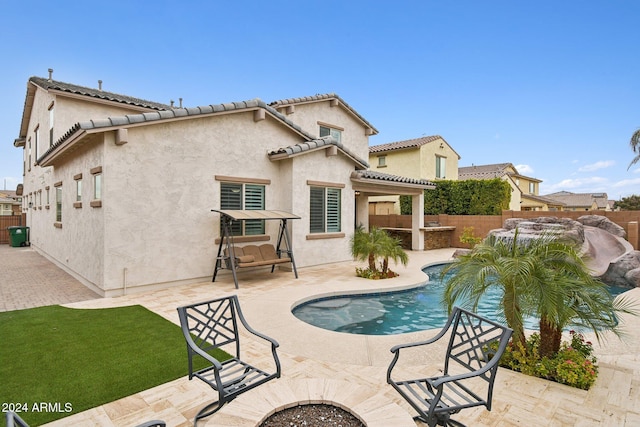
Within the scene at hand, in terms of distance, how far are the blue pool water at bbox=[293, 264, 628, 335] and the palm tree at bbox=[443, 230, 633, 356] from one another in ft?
6.61

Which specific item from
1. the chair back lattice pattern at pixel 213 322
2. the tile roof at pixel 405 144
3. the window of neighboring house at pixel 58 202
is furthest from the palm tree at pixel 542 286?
the tile roof at pixel 405 144

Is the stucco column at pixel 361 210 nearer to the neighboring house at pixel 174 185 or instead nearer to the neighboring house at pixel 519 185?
the neighboring house at pixel 174 185

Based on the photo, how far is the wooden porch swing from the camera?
959cm

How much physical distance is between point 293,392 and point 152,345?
3.38 meters

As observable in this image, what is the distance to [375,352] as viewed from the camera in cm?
514

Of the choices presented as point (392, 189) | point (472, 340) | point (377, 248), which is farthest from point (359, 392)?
point (392, 189)

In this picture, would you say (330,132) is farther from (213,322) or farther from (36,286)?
(213,322)

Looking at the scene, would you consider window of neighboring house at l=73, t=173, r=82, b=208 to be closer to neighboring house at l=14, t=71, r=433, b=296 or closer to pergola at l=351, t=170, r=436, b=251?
neighboring house at l=14, t=71, r=433, b=296

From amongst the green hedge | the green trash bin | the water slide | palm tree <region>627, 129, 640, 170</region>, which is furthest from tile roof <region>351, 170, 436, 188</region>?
palm tree <region>627, 129, 640, 170</region>

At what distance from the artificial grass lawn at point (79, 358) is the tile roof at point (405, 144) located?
23.5 metres

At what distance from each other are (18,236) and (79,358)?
2159 centimetres

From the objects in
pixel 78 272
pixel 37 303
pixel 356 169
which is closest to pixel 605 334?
pixel 356 169

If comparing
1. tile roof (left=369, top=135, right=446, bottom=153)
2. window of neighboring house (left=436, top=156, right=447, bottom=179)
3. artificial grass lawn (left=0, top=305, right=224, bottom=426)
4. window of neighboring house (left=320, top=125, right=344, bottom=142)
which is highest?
tile roof (left=369, top=135, right=446, bottom=153)

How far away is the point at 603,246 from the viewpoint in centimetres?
1316
